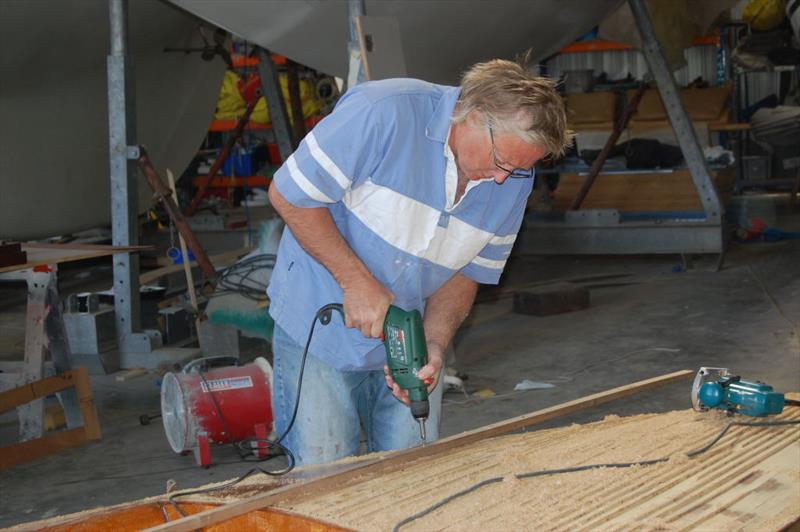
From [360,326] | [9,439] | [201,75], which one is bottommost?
[9,439]

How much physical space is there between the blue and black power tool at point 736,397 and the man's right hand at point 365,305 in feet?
3.24

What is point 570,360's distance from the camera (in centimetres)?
557

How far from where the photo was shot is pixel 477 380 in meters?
5.23

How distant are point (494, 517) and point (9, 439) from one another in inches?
129

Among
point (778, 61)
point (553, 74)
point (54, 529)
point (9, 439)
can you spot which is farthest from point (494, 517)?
point (553, 74)

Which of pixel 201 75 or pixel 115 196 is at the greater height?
pixel 201 75

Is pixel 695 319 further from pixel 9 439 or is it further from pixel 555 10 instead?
pixel 9 439

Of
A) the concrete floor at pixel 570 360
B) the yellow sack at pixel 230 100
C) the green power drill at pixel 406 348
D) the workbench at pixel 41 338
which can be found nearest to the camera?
the green power drill at pixel 406 348

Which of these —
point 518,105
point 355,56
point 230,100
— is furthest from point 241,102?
point 518,105

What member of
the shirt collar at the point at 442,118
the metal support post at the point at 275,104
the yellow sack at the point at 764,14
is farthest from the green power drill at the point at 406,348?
the yellow sack at the point at 764,14

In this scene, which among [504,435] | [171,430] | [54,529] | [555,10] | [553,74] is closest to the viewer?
[54,529]

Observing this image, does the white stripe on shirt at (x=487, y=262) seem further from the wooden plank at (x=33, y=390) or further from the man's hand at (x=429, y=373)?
the wooden plank at (x=33, y=390)

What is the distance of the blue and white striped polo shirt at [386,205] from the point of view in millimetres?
2219

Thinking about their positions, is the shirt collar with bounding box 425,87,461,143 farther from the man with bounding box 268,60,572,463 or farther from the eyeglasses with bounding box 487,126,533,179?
the eyeglasses with bounding box 487,126,533,179
